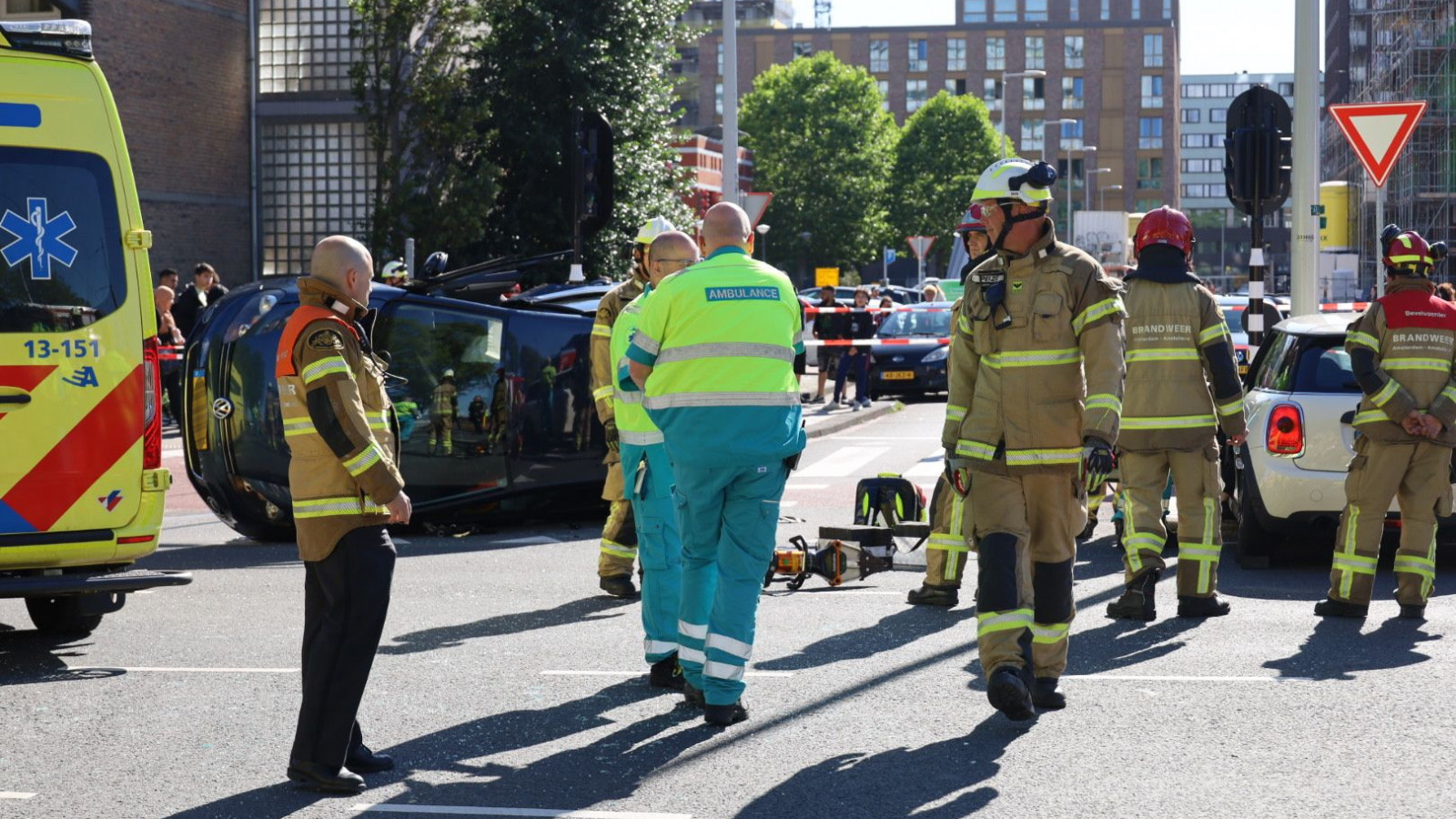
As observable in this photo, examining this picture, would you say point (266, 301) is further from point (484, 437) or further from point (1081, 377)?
point (1081, 377)

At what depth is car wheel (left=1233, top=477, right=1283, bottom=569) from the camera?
10.4m

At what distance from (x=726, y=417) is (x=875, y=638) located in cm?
210

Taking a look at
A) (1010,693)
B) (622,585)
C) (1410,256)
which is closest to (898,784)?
(1010,693)

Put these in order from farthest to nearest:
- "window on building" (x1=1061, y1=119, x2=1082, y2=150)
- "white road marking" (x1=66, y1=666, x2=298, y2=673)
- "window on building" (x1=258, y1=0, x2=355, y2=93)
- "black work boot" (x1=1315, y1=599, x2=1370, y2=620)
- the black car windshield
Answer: "window on building" (x1=1061, y1=119, x2=1082, y2=150)
"window on building" (x1=258, y1=0, x2=355, y2=93)
the black car windshield
"black work boot" (x1=1315, y1=599, x2=1370, y2=620)
"white road marking" (x1=66, y1=666, x2=298, y2=673)

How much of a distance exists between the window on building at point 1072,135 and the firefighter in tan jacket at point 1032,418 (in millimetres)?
113287

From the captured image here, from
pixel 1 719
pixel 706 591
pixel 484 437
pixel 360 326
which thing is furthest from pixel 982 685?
pixel 484 437

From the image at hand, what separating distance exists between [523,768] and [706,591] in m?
1.13

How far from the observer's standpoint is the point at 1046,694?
6.68 metres

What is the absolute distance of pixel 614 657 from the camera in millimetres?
7852

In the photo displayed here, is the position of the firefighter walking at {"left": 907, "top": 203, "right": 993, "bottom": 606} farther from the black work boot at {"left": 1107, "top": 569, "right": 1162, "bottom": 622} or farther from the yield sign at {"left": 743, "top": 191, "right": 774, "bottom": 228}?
the yield sign at {"left": 743, "top": 191, "right": 774, "bottom": 228}

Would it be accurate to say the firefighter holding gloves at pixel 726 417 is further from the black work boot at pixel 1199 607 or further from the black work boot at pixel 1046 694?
the black work boot at pixel 1199 607

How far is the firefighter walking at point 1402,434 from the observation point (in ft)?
28.3

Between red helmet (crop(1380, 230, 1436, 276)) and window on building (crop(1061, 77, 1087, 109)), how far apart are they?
374 ft

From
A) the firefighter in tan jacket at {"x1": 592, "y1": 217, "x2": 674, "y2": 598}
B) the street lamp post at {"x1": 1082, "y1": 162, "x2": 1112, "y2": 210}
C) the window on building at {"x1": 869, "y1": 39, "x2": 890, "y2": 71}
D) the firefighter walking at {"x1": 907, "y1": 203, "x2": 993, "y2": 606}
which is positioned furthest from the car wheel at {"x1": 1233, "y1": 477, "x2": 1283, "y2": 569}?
the window on building at {"x1": 869, "y1": 39, "x2": 890, "y2": 71}
